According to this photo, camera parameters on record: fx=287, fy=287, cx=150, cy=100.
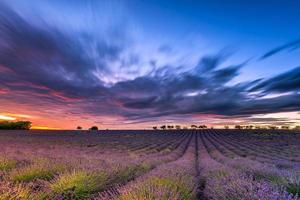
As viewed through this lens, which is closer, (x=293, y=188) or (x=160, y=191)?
(x=160, y=191)

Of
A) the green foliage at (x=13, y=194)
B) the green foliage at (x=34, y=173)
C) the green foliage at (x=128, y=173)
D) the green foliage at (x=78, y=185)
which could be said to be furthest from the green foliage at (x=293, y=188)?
the green foliage at (x=34, y=173)

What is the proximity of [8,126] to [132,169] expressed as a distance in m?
79.0

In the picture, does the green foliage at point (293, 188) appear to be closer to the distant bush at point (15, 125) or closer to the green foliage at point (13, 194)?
the green foliage at point (13, 194)

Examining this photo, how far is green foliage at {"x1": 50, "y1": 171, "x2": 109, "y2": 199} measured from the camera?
214 inches

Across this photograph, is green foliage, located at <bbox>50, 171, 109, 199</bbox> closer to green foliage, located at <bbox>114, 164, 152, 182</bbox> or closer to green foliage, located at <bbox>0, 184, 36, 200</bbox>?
green foliage, located at <bbox>0, 184, 36, 200</bbox>

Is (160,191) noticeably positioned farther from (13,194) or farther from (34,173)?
(34,173)

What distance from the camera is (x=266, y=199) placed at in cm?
328

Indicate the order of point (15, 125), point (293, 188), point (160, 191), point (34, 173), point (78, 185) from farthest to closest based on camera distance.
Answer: point (15, 125) → point (34, 173) → point (78, 185) → point (293, 188) → point (160, 191)

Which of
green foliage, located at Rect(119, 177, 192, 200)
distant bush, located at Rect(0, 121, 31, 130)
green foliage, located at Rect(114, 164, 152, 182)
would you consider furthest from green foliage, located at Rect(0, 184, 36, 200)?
distant bush, located at Rect(0, 121, 31, 130)

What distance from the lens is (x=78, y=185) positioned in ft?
18.5

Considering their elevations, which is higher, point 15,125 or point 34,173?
point 15,125

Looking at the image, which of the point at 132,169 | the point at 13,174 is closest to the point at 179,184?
the point at 132,169

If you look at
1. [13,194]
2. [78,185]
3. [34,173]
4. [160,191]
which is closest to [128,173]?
[34,173]

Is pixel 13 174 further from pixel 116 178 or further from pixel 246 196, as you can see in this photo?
pixel 246 196
